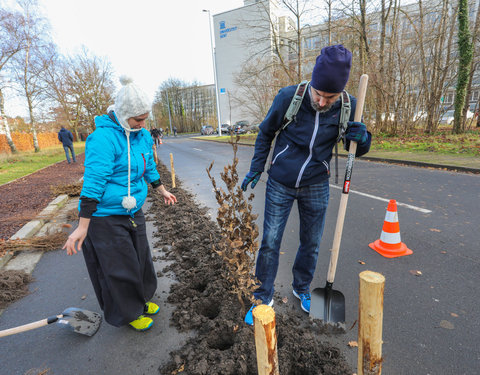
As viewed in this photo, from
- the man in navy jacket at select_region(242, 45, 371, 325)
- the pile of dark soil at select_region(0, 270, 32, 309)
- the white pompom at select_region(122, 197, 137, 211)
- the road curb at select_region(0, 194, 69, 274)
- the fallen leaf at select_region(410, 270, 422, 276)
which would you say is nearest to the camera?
the man in navy jacket at select_region(242, 45, 371, 325)

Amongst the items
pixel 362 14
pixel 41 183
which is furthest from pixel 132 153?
pixel 362 14

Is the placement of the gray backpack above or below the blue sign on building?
below

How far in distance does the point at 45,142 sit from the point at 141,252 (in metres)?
35.8

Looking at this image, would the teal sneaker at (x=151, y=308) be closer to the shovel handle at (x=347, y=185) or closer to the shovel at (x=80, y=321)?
the shovel at (x=80, y=321)

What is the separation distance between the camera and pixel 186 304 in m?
2.60

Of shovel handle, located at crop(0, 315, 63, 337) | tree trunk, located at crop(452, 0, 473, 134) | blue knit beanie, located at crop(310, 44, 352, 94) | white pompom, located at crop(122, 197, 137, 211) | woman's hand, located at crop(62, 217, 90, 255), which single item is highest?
tree trunk, located at crop(452, 0, 473, 134)

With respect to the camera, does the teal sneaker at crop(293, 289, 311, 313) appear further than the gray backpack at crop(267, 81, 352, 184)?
Yes

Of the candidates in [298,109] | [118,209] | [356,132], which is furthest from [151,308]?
[356,132]

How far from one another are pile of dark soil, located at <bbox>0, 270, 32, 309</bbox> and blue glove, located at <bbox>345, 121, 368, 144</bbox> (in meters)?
3.70

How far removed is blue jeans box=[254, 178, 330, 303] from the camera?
2.20 meters

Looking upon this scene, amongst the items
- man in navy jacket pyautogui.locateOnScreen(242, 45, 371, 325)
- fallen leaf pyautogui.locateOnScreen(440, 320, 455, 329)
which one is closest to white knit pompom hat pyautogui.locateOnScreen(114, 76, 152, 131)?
man in navy jacket pyautogui.locateOnScreen(242, 45, 371, 325)

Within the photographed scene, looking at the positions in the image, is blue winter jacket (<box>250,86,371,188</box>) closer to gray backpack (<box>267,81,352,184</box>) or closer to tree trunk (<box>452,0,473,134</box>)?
gray backpack (<box>267,81,352,184</box>)

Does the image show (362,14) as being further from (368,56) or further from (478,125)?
(478,125)

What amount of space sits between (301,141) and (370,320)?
4.17 feet
